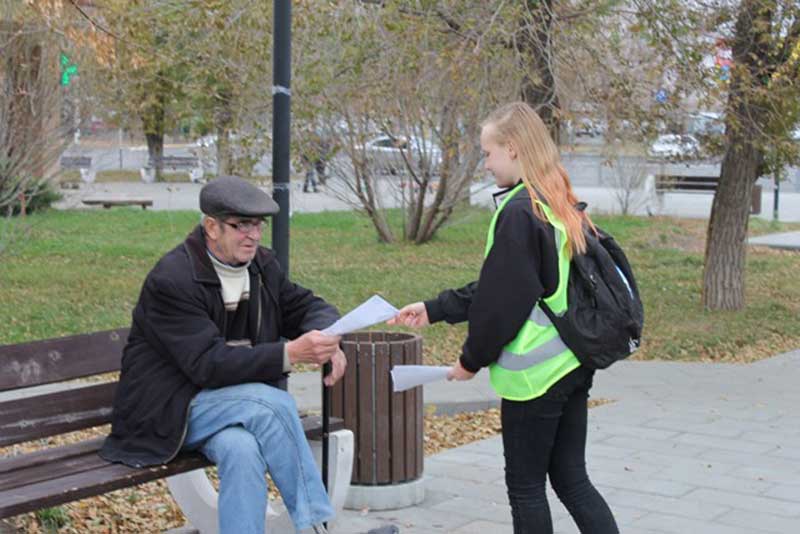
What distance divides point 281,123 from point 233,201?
3.31 feet

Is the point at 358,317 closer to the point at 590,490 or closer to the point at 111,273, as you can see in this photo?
the point at 590,490

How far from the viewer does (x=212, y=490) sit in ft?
16.4

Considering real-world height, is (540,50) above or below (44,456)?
above

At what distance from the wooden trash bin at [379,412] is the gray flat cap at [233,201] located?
1214 mm

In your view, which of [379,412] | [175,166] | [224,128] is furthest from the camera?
[175,166]

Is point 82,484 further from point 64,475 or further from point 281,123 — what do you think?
point 281,123

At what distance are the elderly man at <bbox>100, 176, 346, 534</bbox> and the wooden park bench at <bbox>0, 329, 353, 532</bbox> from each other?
0.14 m

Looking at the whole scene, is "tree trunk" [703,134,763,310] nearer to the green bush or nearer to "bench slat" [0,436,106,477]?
"bench slat" [0,436,106,477]

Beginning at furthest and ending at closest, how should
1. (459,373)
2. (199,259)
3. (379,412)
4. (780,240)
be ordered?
(780,240) < (379,412) < (199,259) < (459,373)

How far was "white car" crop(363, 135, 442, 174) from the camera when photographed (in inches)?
640

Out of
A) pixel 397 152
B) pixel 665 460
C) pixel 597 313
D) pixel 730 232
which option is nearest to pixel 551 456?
pixel 597 313

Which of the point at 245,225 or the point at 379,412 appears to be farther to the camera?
the point at 379,412

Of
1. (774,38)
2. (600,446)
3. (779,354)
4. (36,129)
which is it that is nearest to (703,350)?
(779,354)

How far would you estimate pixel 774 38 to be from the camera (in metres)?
10.2
